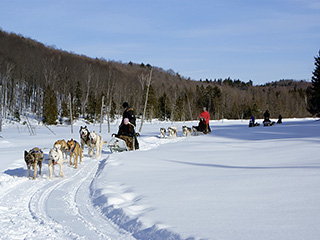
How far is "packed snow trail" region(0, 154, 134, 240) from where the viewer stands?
3.49 meters

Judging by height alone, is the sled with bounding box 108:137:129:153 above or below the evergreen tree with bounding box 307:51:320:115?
below

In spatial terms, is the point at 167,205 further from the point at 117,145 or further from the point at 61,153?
the point at 117,145

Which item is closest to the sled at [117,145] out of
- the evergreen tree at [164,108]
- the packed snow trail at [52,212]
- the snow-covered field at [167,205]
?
the snow-covered field at [167,205]

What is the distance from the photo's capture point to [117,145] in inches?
449

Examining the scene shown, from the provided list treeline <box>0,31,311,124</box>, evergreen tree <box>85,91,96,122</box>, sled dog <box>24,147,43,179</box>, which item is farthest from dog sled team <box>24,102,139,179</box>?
evergreen tree <box>85,91,96,122</box>

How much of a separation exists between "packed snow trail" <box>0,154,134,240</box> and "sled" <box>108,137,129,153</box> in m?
4.53

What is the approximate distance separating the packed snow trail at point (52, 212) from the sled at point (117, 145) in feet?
14.9

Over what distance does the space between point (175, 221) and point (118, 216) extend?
0.93 m

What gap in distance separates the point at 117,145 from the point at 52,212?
7.08 metres

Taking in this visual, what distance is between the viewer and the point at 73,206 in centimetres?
463

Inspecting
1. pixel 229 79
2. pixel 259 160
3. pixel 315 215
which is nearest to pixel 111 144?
pixel 259 160

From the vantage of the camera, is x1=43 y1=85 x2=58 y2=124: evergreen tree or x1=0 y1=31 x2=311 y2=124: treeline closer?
x1=43 y1=85 x2=58 y2=124: evergreen tree

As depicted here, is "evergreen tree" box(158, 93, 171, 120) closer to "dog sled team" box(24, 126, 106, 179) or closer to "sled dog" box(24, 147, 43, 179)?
"dog sled team" box(24, 126, 106, 179)

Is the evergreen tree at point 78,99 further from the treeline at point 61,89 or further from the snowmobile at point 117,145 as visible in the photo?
the snowmobile at point 117,145
